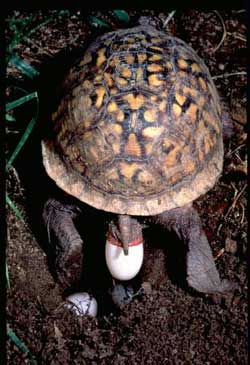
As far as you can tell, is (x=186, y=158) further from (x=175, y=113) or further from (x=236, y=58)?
(x=236, y=58)

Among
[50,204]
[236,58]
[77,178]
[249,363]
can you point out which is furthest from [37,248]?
[236,58]

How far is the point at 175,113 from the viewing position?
7.79 ft

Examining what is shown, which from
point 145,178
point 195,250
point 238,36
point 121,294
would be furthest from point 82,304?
point 238,36

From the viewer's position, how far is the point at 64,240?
2.58 meters

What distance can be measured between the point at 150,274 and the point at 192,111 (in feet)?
2.85

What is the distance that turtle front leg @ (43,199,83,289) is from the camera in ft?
8.42

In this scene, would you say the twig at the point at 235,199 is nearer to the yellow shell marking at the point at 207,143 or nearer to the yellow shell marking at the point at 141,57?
the yellow shell marking at the point at 207,143

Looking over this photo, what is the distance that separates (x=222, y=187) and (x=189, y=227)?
467 millimetres

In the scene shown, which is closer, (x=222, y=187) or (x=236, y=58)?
(x=222, y=187)

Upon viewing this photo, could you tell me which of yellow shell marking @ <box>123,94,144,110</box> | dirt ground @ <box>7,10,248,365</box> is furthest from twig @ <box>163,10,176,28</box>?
yellow shell marking @ <box>123,94,144,110</box>

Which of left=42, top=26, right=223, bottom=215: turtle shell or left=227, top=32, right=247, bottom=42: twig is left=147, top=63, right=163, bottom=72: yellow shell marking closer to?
left=42, top=26, right=223, bottom=215: turtle shell

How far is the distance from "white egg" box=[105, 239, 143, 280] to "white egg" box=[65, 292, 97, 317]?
9.0 inches

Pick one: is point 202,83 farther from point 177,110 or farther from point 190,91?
point 177,110

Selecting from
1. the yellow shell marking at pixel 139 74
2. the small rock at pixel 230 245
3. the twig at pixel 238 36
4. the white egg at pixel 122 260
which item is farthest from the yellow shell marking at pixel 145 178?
the twig at pixel 238 36
